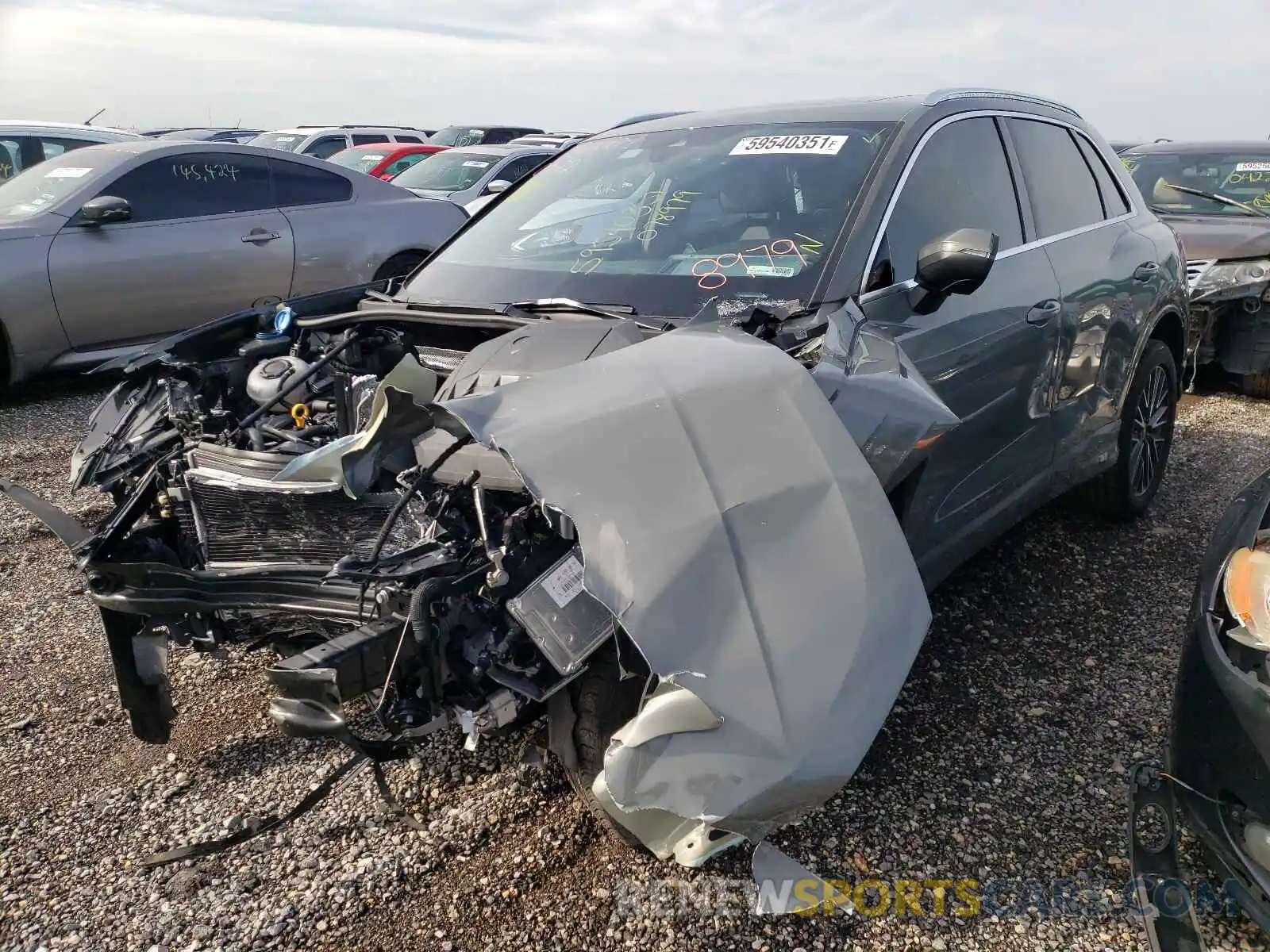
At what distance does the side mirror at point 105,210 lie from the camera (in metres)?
6.04

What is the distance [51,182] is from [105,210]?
740mm

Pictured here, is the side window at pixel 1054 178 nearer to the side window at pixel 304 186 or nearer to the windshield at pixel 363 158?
the side window at pixel 304 186

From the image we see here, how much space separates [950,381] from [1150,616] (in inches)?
58.2

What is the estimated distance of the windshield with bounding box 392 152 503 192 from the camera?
10.7 m

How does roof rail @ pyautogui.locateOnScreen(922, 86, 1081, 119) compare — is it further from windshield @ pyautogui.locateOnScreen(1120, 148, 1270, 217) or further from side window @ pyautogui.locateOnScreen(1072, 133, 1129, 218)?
windshield @ pyautogui.locateOnScreen(1120, 148, 1270, 217)

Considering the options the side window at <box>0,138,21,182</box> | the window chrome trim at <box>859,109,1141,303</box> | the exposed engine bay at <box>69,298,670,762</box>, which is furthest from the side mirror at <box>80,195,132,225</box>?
the window chrome trim at <box>859,109,1141,303</box>

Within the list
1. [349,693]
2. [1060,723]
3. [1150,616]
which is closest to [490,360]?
[349,693]

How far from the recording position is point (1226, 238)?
687 centimetres

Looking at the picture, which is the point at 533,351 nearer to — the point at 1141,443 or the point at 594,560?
the point at 594,560

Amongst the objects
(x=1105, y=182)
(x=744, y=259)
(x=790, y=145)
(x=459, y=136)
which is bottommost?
(x=459, y=136)

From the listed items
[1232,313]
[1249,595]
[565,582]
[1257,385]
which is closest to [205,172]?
[565,582]

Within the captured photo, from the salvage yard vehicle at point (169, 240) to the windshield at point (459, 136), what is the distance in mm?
11833

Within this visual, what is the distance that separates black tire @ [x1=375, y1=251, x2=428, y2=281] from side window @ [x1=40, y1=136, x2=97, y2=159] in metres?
2.85

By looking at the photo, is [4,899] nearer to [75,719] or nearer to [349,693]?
[75,719]
